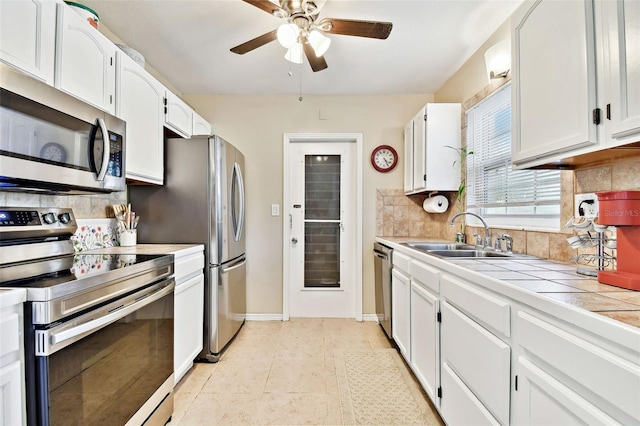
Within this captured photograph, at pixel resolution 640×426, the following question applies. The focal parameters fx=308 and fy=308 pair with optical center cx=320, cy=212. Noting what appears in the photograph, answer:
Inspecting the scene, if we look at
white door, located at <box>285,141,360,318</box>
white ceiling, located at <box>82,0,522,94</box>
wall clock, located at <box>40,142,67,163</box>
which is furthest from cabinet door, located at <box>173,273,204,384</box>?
white ceiling, located at <box>82,0,522,94</box>

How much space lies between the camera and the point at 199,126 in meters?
3.07

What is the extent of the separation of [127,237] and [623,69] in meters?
2.69

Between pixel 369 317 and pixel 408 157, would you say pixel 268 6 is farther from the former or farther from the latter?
pixel 369 317

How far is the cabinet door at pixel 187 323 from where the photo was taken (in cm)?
199

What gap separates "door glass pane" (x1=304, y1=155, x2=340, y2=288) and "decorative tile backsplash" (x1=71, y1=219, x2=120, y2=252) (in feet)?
6.18

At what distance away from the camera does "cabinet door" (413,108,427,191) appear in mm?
2787

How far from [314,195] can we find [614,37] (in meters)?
2.77

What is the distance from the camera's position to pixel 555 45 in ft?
4.07

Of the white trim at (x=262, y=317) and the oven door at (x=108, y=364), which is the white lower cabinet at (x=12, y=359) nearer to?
the oven door at (x=108, y=364)

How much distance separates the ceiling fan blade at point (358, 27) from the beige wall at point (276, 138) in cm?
166

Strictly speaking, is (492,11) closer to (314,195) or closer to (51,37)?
(314,195)

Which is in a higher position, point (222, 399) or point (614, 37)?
point (614, 37)

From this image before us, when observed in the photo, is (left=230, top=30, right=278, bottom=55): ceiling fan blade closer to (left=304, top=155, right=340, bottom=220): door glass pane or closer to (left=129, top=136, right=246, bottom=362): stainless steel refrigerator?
(left=129, top=136, right=246, bottom=362): stainless steel refrigerator

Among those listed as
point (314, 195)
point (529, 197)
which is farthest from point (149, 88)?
point (529, 197)
